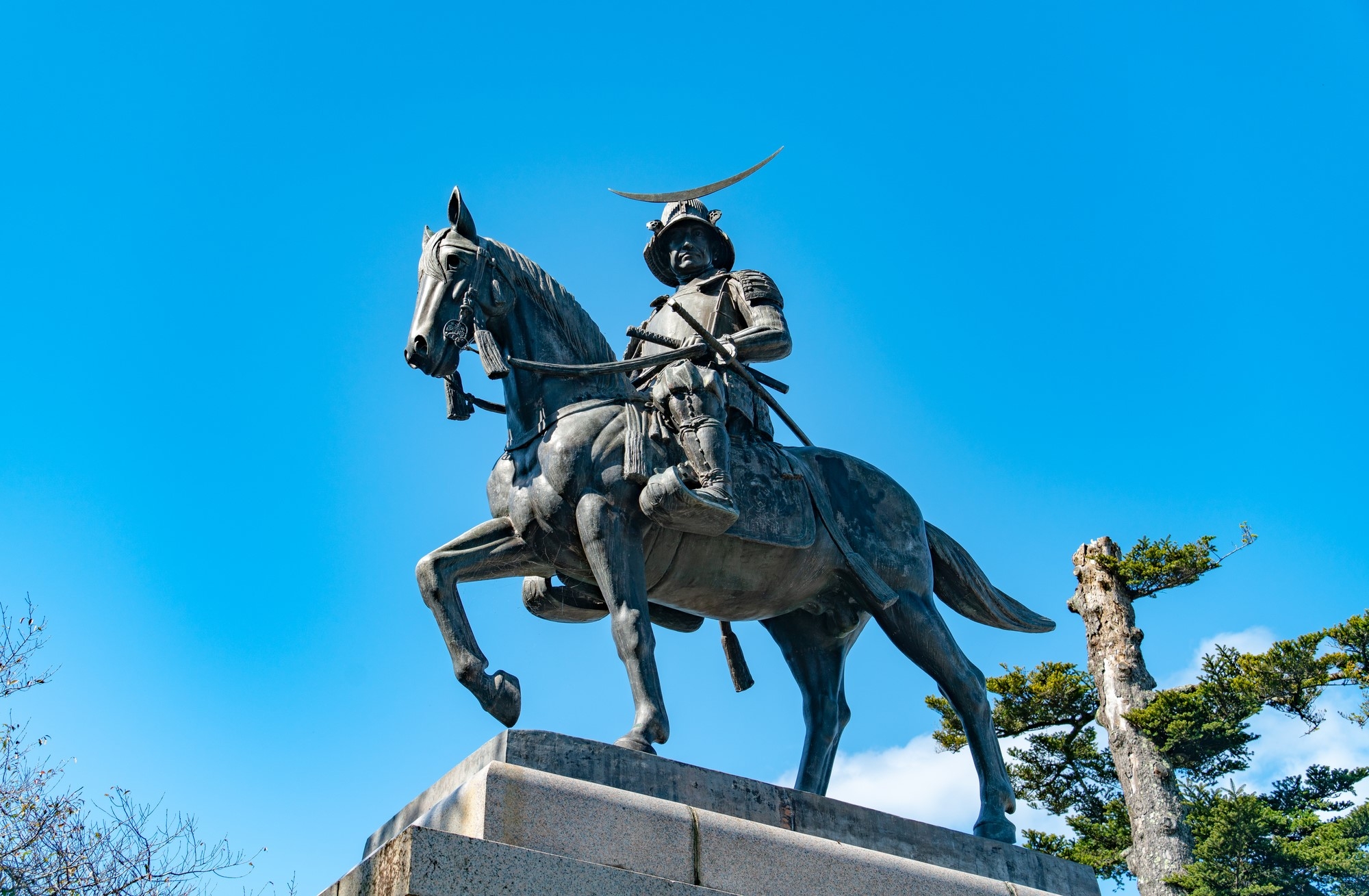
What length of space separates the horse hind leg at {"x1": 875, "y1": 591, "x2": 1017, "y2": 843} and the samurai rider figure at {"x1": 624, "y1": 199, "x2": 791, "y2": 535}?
1313 mm

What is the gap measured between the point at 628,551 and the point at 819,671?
183 centimetres

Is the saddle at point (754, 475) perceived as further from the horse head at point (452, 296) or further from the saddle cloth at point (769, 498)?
the horse head at point (452, 296)

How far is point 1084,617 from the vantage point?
21.0 m

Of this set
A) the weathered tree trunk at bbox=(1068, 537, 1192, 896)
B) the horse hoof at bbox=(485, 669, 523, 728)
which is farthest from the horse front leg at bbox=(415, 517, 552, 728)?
the weathered tree trunk at bbox=(1068, 537, 1192, 896)

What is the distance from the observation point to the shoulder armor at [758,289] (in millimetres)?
7773

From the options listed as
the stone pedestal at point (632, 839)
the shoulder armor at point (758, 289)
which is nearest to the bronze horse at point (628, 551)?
the stone pedestal at point (632, 839)

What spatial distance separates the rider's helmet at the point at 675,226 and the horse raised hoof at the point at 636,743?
3.48 m

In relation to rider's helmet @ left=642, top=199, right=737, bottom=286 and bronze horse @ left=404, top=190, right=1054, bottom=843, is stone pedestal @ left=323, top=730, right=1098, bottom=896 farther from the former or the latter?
rider's helmet @ left=642, top=199, right=737, bottom=286

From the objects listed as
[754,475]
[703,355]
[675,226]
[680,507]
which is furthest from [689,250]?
[680,507]

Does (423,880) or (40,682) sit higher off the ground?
(40,682)

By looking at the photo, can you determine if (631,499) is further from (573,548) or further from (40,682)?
(40,682)

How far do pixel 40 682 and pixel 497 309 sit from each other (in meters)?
10.6

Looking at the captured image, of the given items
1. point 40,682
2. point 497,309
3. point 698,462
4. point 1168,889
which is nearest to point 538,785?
point 698,462

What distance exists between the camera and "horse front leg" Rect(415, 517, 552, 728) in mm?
6172
